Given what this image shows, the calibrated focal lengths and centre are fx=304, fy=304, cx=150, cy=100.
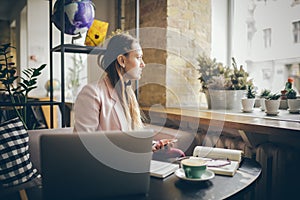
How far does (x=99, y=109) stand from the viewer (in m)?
1.46

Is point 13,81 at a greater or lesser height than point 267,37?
lesser

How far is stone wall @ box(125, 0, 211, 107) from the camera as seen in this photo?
2.56 meters

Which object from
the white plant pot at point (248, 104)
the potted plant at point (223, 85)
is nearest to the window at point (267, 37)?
the potted plant at point (223, 85)

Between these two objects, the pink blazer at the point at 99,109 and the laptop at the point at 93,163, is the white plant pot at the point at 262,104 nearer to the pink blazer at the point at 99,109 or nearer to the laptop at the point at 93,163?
the pink blazer at the point at 99,109

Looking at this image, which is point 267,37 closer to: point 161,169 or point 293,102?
point 293,102

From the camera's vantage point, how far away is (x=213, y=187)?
A: 1068mm

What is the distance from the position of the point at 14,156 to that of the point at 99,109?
0.43 meters

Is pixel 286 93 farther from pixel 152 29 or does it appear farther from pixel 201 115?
pixel 152 29

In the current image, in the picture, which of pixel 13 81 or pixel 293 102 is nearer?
pixel 293 102

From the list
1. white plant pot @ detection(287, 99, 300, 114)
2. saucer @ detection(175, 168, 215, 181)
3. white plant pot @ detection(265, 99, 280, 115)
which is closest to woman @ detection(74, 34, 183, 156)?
saucer @ detection(175, 168, 215, 181)

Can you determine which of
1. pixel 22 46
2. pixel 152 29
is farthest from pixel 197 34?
pixel 22 46

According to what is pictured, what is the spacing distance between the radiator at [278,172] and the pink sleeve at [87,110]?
887 mm

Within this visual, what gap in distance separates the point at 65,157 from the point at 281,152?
1.21m

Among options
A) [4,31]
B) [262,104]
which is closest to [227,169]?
[262,104]
